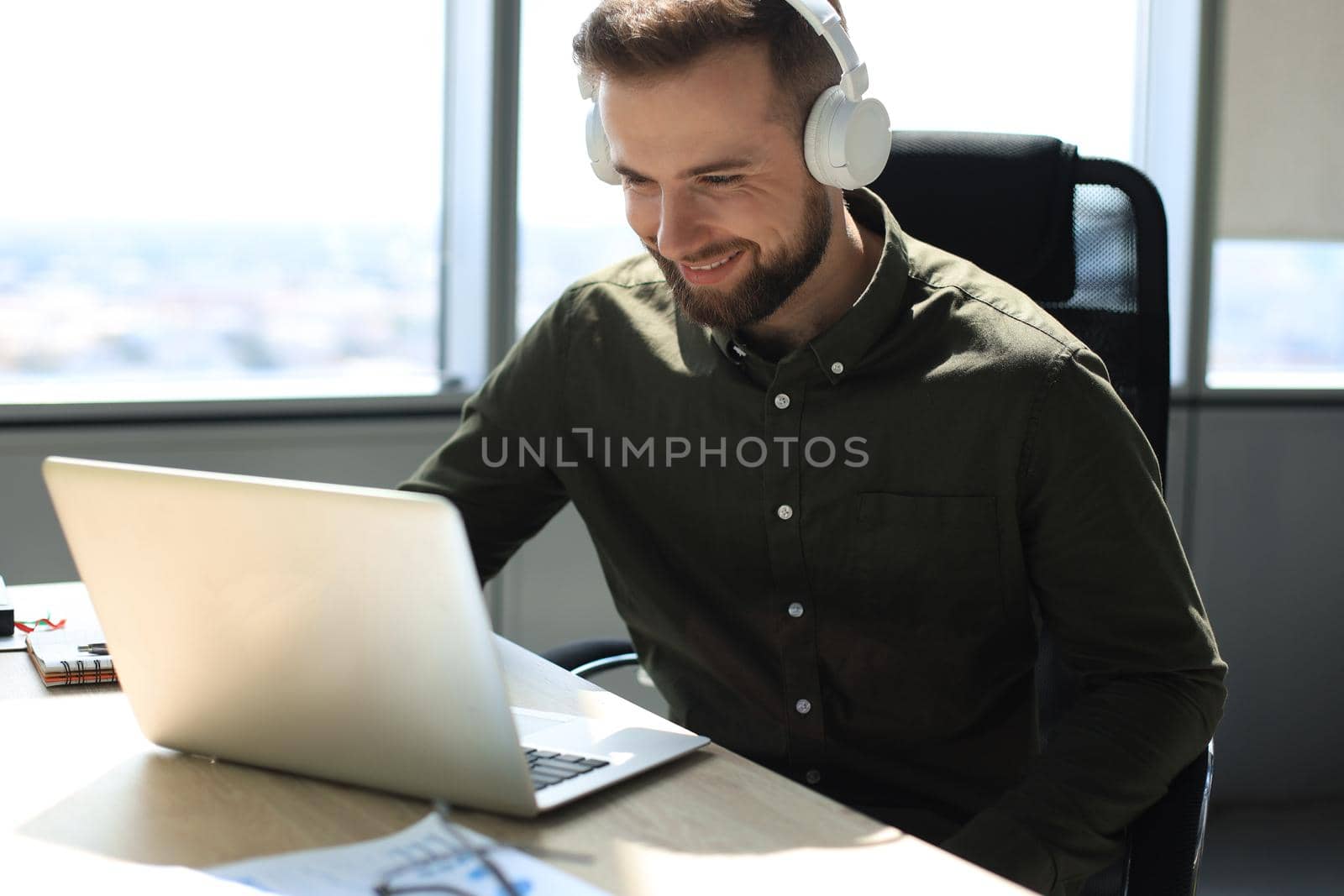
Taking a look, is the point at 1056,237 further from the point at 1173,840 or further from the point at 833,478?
the point at 1173,840

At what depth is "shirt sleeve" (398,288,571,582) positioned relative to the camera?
4.89 ft

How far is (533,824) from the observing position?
875 millimetres

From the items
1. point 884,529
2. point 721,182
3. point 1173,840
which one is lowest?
point 1173,840

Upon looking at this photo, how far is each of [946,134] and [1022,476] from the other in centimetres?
45

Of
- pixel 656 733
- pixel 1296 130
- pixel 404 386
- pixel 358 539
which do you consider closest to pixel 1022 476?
pixel 656 733

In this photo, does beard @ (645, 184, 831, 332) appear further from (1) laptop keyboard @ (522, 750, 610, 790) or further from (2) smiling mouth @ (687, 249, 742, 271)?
(1) laptop keyboard @ (522, 750, 610, 790)

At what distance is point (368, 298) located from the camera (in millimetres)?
2650

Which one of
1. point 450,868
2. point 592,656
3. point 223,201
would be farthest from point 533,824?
point 223,201

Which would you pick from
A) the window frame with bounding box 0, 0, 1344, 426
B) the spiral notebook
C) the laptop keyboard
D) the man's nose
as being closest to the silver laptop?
the laptop keyboard

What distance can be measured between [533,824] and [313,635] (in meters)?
0.18

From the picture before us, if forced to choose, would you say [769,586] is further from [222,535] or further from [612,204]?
[612,204]

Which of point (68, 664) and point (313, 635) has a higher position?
point (313, 635)

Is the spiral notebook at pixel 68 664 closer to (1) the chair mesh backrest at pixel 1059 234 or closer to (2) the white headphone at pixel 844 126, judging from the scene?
(2) the white headphone at pixel 844 126

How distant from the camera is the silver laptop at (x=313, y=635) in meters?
0.83
